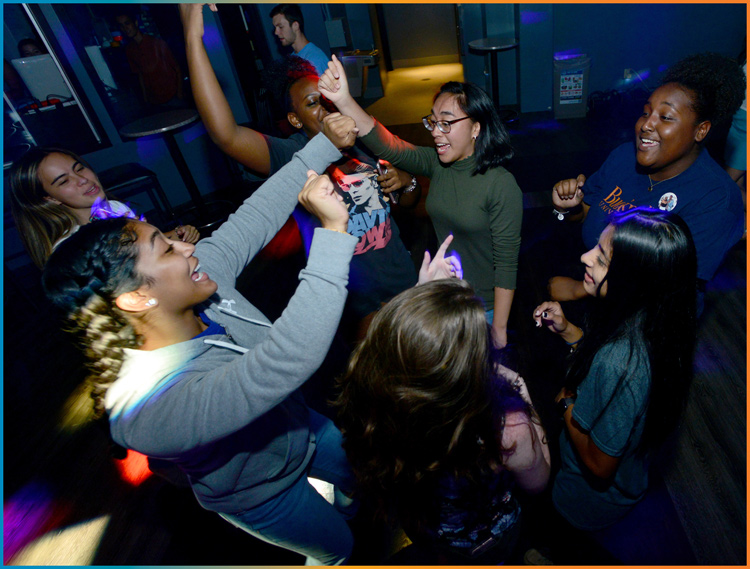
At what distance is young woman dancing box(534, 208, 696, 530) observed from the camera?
1.17 metres

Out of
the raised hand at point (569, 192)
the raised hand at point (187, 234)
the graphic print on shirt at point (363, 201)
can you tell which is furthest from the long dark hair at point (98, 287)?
the raised hand at point (569, 192)

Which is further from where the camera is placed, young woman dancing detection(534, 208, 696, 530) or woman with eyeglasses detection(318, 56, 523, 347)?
woman with eyeglasses detection(318, 56, 523, 347)

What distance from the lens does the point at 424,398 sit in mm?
965

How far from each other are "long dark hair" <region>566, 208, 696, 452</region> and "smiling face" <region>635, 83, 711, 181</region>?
75cm

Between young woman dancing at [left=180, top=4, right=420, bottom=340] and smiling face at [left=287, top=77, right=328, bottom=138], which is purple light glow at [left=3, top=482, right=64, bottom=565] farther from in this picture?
smiling face at [left=287, top=77, right=328, bottom=138]

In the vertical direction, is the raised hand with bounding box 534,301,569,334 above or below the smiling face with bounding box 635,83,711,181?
below

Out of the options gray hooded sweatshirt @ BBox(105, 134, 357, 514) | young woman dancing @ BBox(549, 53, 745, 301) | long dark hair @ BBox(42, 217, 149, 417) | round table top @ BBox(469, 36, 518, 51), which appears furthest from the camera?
round table top @ BBox(469, 36, 518, 51)

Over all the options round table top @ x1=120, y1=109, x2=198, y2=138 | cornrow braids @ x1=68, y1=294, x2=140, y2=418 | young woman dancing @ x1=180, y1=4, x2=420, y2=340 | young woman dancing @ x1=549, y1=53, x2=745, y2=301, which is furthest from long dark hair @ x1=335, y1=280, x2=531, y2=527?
round table top @ x1=120, y1=109, x2=198, y2=138

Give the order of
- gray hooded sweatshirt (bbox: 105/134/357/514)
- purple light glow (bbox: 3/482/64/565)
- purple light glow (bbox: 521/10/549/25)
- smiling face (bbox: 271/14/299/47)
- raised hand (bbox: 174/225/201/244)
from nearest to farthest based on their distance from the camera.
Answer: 1. gray hooded sweatshirt (bbox: 105/134/357/514)
2. purple light glow (bbox: 3/482/64/565)
3. raised hand (bbox: 174/225/201/244)
4. smiling face (bbox: 271/14/299/47)
5. purple light glow (bbox: 521/10/549/25)

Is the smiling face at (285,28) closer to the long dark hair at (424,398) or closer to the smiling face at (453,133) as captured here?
the smiling face at (453,133)

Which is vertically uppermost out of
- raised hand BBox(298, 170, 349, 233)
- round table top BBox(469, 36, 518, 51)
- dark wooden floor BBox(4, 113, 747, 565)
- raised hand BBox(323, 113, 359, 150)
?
raised hand BBox(323, 113, 359, 150)

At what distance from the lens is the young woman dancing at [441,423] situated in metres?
0.95

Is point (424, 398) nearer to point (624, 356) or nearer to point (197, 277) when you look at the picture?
point (624, 356)

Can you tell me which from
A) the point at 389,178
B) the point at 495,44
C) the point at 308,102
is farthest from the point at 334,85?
the point at 495,44
